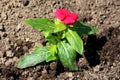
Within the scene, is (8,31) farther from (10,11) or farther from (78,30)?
(78,30)

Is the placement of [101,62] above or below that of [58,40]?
below

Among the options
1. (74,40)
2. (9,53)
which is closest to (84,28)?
(74,40)

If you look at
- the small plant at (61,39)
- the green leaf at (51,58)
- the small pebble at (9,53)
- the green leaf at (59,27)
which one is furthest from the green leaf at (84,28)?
the small pebble at (9,53)

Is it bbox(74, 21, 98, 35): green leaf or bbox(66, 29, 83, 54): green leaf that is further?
bbox(74, 21, 98, 35): green leaf

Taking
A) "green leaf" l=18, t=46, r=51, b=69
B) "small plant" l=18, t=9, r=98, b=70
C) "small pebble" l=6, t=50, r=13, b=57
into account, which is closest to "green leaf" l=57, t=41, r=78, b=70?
"small plant" l=18, t=9, r=98, b=70

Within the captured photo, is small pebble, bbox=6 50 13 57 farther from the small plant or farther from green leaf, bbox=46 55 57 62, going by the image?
green leaf, bbox=46 55 57 62

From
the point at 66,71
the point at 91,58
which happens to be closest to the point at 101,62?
the point at 91,58

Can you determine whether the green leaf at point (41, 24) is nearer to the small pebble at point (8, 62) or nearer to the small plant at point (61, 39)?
the small plant at point (61, 39)
